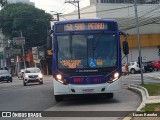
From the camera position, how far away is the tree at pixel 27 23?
83625mm

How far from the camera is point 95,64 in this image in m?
17.4

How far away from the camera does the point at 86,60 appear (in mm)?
17484

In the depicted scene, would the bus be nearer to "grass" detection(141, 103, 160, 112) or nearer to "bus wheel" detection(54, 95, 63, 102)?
"bus wheel" detection(54, 95, 63, 102)

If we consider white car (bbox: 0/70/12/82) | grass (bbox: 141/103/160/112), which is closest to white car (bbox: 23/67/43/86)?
white car (bbox: 0/70/12/82)

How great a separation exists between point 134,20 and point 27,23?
934 inches

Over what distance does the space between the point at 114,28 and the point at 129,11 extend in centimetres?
5948

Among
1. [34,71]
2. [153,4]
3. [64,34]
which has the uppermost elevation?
[153,4]

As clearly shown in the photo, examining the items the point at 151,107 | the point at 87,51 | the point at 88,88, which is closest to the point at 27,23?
the point at 87,51

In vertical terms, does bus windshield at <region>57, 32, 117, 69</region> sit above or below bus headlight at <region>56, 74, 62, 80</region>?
above

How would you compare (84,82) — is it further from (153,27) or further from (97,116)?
(153,27)

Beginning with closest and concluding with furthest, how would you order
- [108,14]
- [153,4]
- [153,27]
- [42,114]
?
[42,114]
[153,27]
[108,14]
[153,4]

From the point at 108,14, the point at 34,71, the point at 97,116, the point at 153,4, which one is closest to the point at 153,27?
the point at 108,14

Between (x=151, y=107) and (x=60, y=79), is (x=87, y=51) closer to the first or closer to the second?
(x=60, y=79)

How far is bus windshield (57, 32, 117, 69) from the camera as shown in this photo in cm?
1747
